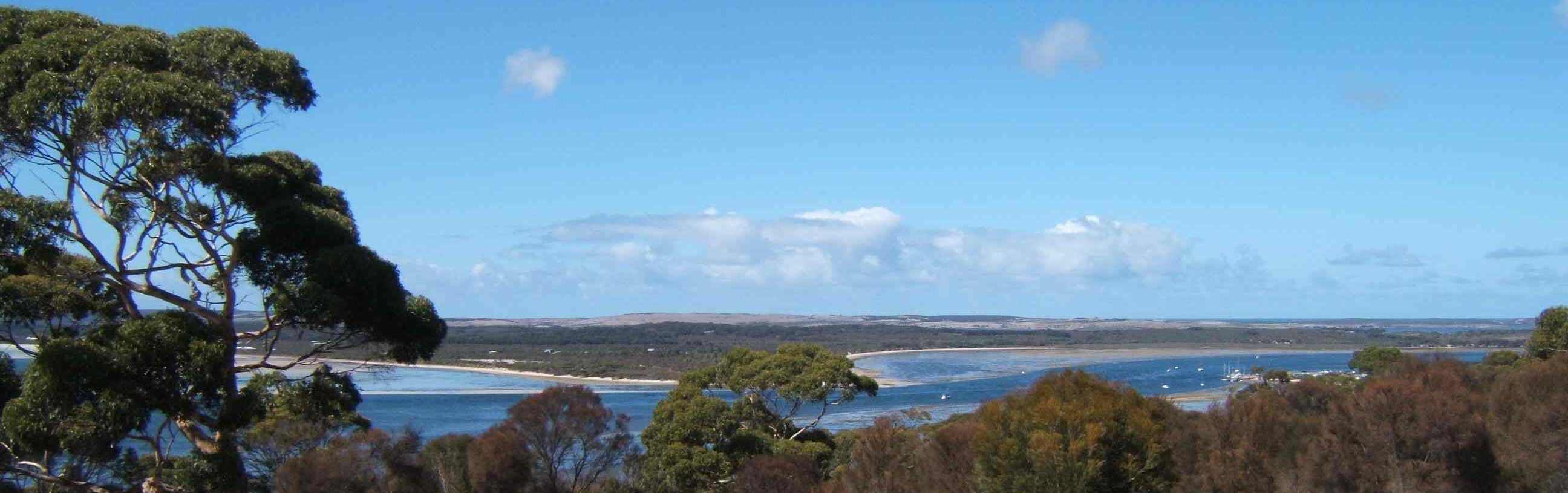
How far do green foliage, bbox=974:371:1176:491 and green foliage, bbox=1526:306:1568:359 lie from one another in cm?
3703

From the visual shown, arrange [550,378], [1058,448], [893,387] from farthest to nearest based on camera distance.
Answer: [550,378], [893,387], [1058,448]

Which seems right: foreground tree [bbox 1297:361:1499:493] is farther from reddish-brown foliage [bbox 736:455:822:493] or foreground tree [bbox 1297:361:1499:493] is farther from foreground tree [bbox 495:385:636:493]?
foreground tree [bbox 495:385:636:493]

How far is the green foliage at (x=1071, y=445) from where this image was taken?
1994 cm

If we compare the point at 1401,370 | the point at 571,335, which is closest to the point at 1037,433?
the point at 1401,370

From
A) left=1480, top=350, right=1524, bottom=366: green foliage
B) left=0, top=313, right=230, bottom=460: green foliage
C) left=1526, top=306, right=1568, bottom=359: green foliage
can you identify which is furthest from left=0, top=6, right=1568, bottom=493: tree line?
left=1480, top=350, right=1524, bottom=366: green foliage

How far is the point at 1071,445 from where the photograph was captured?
65.7 feet

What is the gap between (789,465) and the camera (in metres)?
26.7

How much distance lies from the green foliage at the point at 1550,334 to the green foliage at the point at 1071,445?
121 ft

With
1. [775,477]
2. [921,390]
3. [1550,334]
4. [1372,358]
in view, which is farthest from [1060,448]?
[921,390]

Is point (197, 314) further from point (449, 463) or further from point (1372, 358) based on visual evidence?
point (1372, 358)

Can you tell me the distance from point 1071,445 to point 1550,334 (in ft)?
139

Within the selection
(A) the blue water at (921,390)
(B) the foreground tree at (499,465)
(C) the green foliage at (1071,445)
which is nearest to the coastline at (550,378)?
(A) the blue water at (921,390)

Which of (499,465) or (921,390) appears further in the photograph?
(921,390)

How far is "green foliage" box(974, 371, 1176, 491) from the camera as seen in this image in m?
19.9
